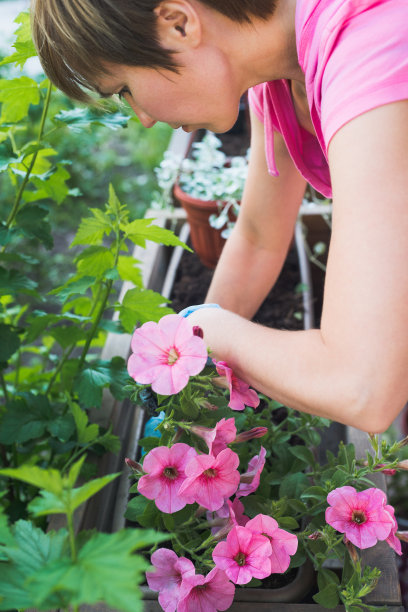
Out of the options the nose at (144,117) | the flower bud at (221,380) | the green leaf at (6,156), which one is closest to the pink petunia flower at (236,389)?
the flower bud at (221,380)

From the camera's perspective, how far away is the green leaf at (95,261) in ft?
3.81

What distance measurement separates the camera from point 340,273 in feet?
2.45

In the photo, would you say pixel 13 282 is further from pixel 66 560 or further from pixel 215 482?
pixel 66 560

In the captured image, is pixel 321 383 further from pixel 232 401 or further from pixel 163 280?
pixel 163 280

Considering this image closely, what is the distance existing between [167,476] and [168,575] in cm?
15

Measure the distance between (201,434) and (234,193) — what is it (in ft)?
4.03

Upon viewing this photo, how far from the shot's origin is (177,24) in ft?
2.91

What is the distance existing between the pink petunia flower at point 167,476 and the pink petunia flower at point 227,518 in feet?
0.24

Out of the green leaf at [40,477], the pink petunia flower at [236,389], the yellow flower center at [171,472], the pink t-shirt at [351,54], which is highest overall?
the pink t-shirt at [351,54]

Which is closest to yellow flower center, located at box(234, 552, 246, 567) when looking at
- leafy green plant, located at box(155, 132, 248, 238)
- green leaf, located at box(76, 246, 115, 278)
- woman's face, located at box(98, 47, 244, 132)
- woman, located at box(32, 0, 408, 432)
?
woman, located at box(32, 0, 408, 432)

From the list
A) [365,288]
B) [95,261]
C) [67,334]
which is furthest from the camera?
[67,334]

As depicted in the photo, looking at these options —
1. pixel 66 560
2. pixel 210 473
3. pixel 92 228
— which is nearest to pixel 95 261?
pixel 92 228

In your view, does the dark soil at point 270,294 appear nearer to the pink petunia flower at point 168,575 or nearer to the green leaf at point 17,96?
the green leaf at point 17,96

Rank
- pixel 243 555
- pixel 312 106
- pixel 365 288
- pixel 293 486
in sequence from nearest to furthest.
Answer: pixel 365 288 → pixel 243 555 → pixel 312 106 → pixel 293 486
